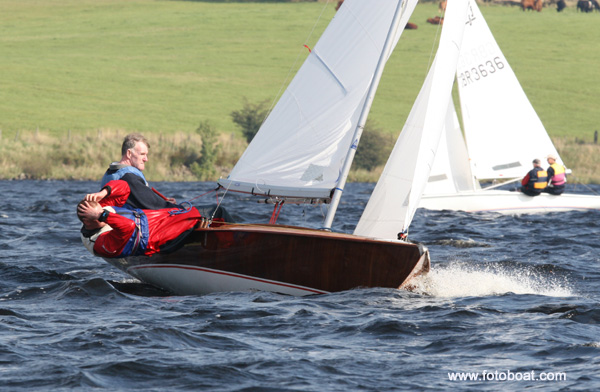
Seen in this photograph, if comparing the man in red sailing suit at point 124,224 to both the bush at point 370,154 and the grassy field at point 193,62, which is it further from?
the bush at point 370,154

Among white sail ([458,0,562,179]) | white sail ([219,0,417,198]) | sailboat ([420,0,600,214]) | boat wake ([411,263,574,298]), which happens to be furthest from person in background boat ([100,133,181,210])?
white sail ([458,0,562,179])

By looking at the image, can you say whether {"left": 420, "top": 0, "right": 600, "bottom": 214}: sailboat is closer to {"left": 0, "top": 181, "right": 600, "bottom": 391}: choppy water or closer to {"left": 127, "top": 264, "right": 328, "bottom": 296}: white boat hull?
{"left": 0, "top": 181, "right": 600, "bottom": 391}: choppy water

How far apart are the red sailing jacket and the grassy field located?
34223 millimetres

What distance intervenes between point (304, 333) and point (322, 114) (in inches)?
163

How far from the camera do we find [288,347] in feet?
24.0

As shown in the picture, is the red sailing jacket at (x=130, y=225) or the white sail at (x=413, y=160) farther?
the white sail at (x=413, y=160)

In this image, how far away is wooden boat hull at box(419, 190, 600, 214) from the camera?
23625 mm

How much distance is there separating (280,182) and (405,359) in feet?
15.4

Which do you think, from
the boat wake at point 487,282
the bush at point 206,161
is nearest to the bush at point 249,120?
the bush at point 206,161

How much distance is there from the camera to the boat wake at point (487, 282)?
1009 cm

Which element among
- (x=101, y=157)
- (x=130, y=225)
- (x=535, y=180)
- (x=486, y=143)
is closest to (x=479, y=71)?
(x=486, y=143)

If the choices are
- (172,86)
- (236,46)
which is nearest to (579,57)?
(236,46)

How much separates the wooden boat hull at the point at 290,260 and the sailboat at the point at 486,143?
47.3 ft

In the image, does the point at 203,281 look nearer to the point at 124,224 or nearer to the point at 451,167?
the point at 124,224
